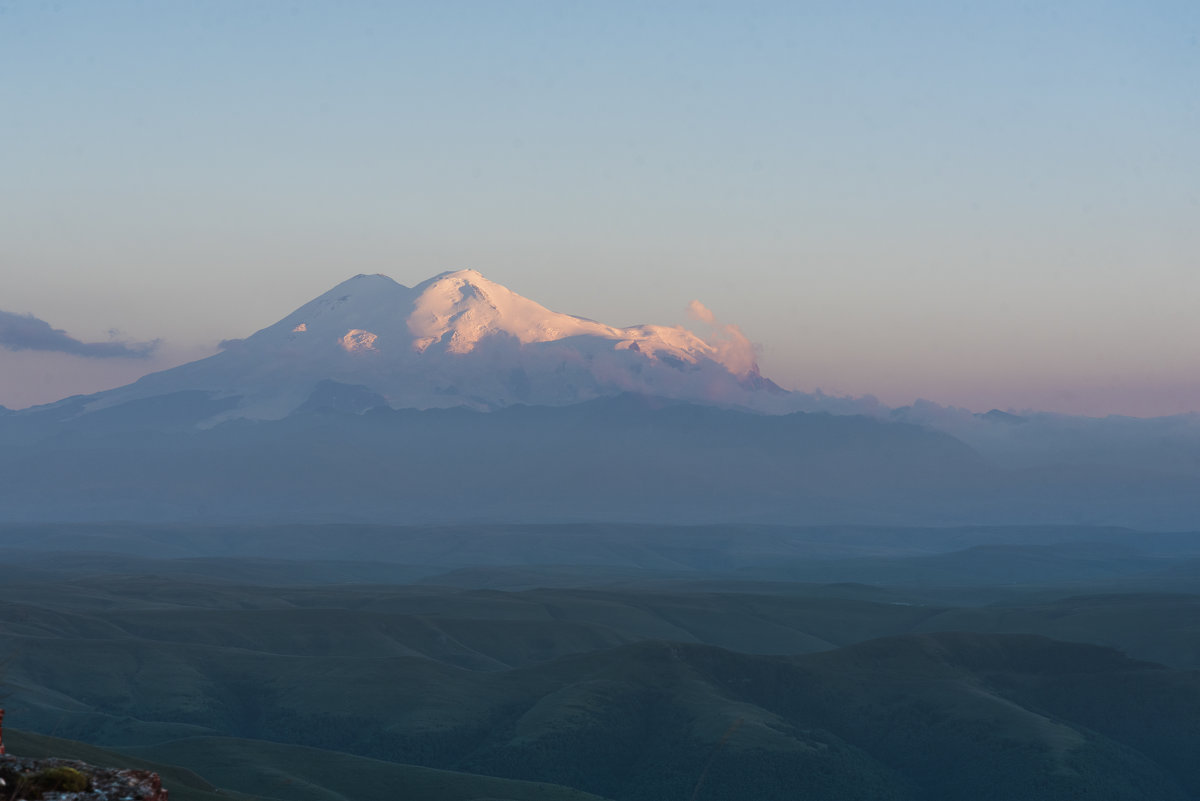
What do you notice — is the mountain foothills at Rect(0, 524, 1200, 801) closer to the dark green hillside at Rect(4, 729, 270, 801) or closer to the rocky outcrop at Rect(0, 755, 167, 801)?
the dark green hillside at Rect(4, 729, 270, 801)

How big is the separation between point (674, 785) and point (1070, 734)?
45013mm

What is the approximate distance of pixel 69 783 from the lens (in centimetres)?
2186

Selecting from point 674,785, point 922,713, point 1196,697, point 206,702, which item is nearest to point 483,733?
point 674,785

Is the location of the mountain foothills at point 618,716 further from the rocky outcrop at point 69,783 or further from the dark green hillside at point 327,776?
the rocky outcrop at point 69,783

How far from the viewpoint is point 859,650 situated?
6688 inches

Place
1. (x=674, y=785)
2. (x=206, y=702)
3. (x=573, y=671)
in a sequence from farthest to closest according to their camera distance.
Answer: (x=573, y=671) < (x=206, y=702) < (x=674, y=785)

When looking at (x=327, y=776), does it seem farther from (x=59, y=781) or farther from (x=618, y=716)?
(x=59, y=781)

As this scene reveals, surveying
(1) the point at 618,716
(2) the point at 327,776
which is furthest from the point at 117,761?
(1) the point at 618,716

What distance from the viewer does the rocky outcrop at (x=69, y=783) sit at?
21.5 metres

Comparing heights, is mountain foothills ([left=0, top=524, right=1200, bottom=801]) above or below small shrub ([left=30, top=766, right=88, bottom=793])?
below

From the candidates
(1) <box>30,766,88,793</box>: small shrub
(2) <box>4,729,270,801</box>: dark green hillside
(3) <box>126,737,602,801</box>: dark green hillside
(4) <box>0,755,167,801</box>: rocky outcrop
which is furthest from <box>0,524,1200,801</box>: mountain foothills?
(1) <box>30,766,88,793</box>: small shrub

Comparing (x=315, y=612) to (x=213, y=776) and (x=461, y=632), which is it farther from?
(x=213, y=776)

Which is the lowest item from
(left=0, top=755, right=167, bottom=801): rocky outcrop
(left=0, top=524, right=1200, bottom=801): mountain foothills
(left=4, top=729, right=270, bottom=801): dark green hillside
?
(left=0, top=524, right=1200, bottom=801): mountain foothills

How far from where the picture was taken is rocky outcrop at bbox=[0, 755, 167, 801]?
21547 mm
